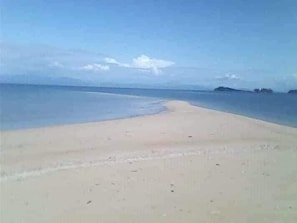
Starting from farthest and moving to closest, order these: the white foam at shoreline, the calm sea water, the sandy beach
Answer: the calm sea water < the white foam at shoreline < the sandy beach

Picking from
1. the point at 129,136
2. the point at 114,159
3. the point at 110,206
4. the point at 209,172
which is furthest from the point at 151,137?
the point at 110,206

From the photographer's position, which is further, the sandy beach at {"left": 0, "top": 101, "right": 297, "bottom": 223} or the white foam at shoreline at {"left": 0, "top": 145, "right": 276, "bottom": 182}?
the white foam at shoreline at {"left": 0, "top": 145, "right": 276, "bottom": 182}

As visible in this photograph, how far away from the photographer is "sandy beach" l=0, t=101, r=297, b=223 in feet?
7.54

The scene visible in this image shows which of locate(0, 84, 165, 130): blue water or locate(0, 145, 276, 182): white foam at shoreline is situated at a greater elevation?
locate(0, 145, 276, 182): white foam at shoreline

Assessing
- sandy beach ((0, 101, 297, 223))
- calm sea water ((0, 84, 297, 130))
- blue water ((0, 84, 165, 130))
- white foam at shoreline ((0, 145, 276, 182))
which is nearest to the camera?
sandy beach ((0, 101, 297, 223))

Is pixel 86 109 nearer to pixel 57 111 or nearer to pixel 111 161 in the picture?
pixel 57 111

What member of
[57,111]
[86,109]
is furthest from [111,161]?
[86,109]

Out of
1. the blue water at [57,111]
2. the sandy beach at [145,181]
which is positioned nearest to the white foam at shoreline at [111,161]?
the sandy beach at [145,181]

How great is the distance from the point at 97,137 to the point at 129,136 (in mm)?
633

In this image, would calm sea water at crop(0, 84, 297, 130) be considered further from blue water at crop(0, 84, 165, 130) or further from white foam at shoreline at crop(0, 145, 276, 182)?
white foam at shoreline at crop(0, 145, 276, 182)

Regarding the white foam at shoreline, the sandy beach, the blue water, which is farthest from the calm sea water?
the white foam at shoreline

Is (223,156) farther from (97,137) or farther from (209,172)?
(97,137)

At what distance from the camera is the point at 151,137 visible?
5.89m

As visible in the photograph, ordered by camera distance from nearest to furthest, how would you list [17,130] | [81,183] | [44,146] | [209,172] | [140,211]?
1. [140,211]
2. [81,183]
3. [209,172]
4. [44,146]
5. [17,130]
